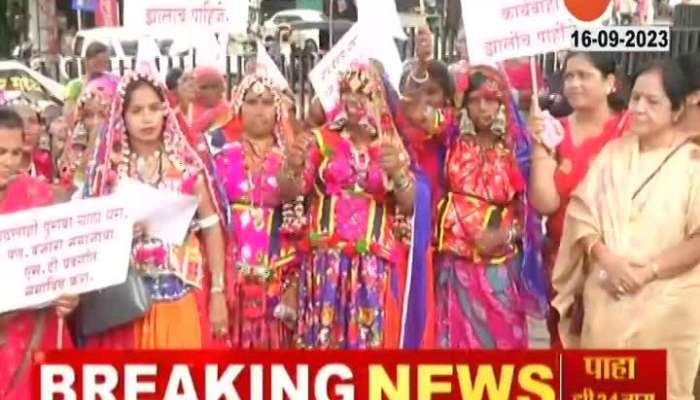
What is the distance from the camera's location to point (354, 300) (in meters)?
3.82

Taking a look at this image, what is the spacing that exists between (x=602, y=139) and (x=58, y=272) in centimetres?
138

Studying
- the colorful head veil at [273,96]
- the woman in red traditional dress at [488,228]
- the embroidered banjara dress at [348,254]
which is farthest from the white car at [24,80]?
the woman in red traditional dress at [488,228]

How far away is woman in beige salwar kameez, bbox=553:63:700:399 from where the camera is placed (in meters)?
3.73

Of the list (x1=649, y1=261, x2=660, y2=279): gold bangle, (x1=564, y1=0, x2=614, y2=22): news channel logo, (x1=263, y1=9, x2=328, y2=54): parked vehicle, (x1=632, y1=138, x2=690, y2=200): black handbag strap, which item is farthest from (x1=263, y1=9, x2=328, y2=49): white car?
(x1=649, y1=261, x2=660, y2=279): gold bangle

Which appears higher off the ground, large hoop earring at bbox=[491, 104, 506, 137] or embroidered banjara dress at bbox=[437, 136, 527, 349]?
large hoop earring at bbox=[491, 104, 506, 137]

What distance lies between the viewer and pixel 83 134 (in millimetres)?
3791

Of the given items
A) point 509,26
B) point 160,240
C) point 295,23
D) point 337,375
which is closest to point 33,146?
point 160,240

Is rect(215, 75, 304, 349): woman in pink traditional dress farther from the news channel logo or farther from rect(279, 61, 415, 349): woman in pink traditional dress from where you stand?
the news channel logo

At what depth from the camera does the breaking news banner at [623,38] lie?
3674 mm

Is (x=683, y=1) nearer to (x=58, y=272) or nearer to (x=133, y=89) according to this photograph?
(x=133, y=89)

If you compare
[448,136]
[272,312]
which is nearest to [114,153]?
[272,312]

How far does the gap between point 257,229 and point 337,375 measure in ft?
1.36

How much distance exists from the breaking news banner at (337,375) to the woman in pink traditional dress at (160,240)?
2.5 inches

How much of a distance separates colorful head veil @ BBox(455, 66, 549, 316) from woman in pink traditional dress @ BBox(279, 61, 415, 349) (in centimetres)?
22
